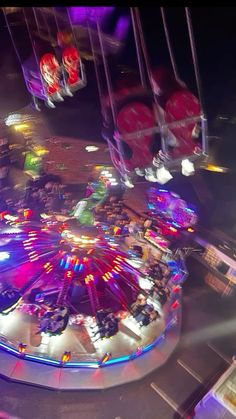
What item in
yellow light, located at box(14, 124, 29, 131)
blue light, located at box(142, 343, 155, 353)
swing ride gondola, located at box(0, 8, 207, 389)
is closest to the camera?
swing ride gondola, located at box(0, 8, 207, 389)

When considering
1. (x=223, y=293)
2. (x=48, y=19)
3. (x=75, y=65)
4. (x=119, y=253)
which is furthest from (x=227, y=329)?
(x=48, y=19)

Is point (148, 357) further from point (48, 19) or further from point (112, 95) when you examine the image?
point (48, 19)

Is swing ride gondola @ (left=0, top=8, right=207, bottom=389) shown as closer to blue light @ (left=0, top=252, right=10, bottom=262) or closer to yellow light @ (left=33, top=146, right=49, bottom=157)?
blue light @ (left=0, top=252, right=10, bottom=262)

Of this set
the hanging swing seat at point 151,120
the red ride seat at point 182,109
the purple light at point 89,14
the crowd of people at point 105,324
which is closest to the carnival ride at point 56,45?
the purple light at point 89,14

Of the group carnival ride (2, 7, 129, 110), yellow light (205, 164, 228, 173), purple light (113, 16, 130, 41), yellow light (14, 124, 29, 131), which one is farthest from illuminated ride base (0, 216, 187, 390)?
purple light (113, 16, 130, 41)

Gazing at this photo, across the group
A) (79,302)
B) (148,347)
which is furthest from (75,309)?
(148,347)

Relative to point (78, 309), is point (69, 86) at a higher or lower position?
higher

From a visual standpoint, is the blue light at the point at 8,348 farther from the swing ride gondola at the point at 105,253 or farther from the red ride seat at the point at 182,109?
the red ride seat at the point at 182,109

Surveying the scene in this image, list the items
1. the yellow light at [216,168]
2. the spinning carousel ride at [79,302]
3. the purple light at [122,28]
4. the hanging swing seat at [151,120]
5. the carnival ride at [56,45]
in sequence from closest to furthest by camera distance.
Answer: the hanging swing seat at [151,120] → the carnival ride at [56,45] → the purple light at [122,28] → the spinning carousel ride at [79,302] → the yellow light at [216,168]
